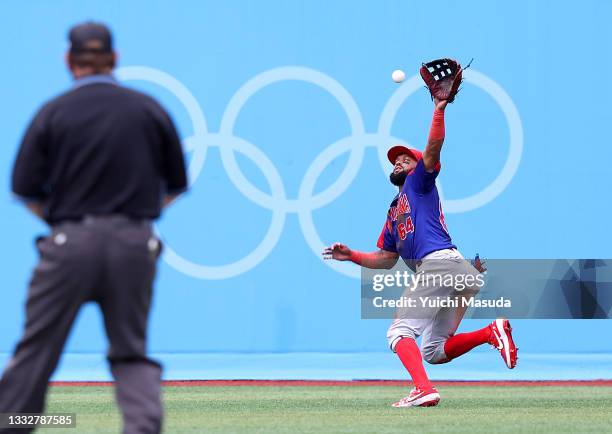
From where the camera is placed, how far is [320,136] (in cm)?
1284

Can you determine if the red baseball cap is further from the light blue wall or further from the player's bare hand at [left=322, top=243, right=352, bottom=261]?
the light blue wall

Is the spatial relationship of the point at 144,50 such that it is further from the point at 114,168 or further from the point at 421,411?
the point at 114,168

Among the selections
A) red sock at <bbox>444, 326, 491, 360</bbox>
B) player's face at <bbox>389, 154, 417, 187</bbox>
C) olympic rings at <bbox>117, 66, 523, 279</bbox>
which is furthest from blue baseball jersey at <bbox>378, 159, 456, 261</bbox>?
olympic rings at <bbox>117, 66, 523, 279</bbox>

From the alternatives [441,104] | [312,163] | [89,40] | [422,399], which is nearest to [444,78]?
[441,104]

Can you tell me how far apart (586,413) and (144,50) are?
722cm

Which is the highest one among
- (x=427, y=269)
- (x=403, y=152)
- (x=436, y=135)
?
(x=436, y=135)

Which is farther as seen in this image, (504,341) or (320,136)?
(320,136)

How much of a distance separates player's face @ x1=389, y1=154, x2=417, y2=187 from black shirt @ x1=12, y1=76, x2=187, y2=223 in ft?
14.2

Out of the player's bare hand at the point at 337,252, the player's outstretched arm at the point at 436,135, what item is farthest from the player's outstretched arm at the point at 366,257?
the player's outstretched arm at the point at 436,135

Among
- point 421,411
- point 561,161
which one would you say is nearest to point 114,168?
point 421,411

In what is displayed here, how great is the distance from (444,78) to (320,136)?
497cm

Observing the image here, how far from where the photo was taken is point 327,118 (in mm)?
12844

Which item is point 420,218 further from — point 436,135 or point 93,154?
point 93,154

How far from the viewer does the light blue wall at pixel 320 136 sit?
1271 cm
